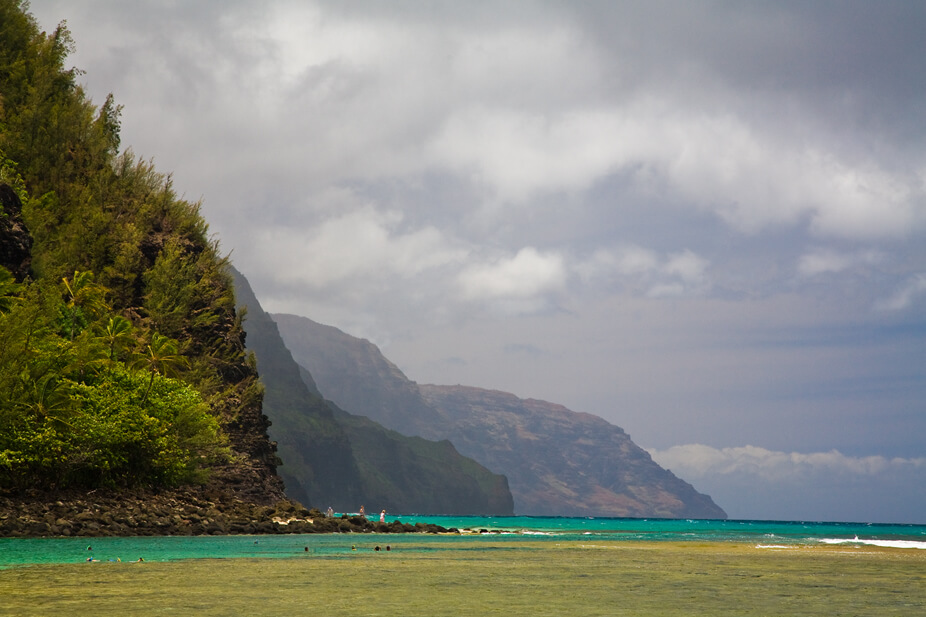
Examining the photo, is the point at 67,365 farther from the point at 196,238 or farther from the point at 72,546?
the point at 196,238

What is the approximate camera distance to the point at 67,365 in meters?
51.6

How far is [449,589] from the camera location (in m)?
18.6

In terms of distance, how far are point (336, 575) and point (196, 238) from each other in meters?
71.4

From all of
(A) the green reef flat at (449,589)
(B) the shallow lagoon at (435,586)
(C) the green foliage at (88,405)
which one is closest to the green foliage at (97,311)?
(C) the green foliage at (88,405)

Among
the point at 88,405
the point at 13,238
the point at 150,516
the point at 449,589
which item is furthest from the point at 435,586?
the point at 13,238

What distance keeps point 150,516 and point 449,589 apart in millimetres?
37625

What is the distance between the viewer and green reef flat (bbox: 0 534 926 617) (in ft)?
48.1

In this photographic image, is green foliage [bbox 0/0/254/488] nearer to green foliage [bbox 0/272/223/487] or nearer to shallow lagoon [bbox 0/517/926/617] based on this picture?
green foliage [bbox 0/272/223/487]

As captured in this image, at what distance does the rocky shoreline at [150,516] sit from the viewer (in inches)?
1746

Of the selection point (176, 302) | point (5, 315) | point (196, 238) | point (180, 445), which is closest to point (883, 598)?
point (5, 315)

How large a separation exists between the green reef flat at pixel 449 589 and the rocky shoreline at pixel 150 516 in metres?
21.1

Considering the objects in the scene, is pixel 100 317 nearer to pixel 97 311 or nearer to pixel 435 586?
pixel 97 311

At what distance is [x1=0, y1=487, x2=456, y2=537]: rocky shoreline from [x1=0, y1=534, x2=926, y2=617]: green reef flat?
21058 mm

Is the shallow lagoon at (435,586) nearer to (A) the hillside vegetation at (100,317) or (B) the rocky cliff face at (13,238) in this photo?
(A) the hillside vegetation at (100,317)
